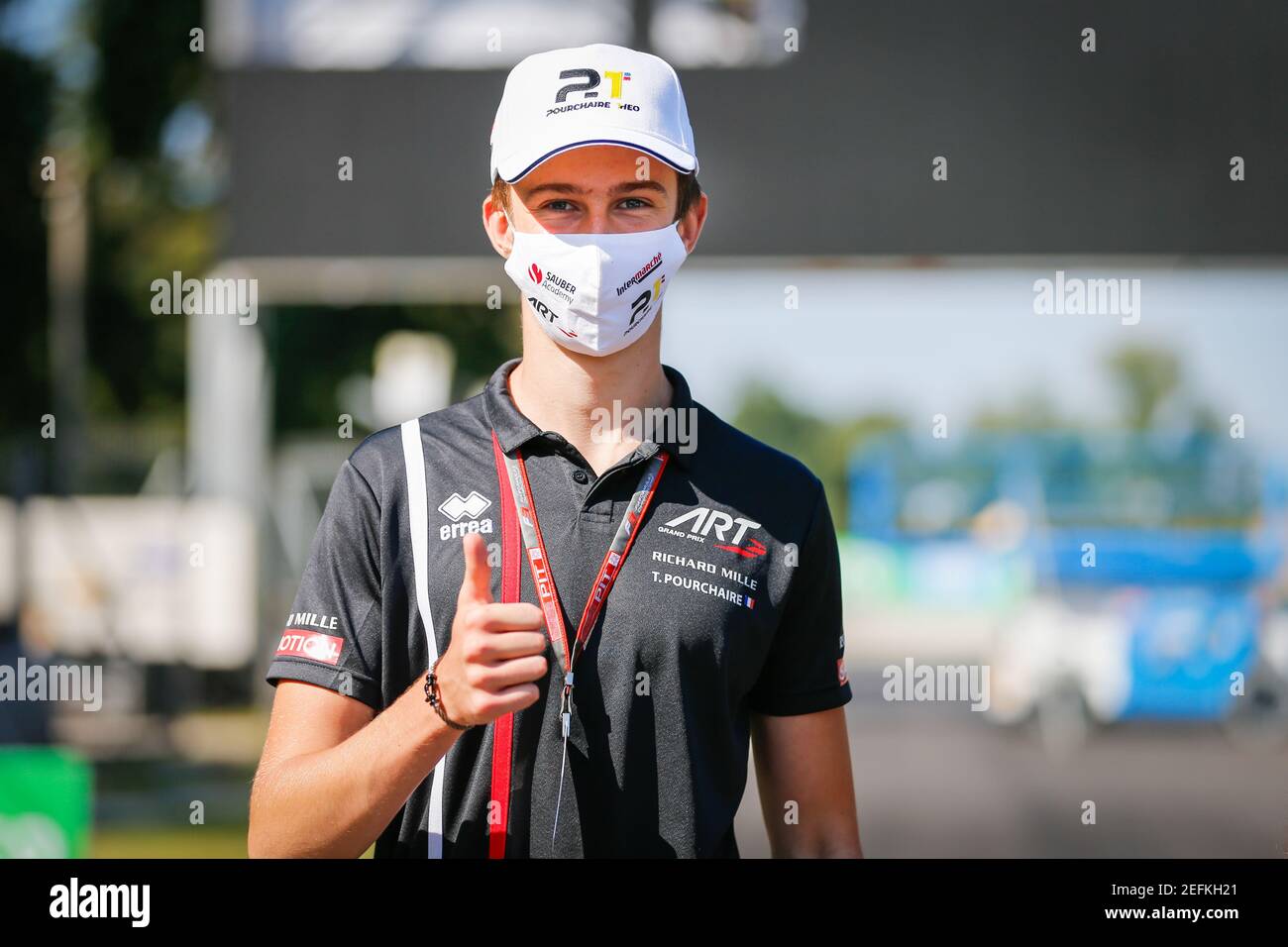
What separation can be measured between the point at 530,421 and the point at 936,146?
519 centimetres

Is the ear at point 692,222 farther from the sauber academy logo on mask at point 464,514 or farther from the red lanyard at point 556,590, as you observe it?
the sauber academy logo on mask at point 464,514

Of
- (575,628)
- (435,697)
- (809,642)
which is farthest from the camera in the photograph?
(809,642)

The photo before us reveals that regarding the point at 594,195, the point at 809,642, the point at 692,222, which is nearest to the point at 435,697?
the point at 809,642

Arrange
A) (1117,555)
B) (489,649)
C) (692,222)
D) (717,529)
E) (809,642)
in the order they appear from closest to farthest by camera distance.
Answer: (489,649) < (717,529) < (809,642) < (692,222) < (1117,555)

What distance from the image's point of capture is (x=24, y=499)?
11.0m

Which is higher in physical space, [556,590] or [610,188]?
[610,188]

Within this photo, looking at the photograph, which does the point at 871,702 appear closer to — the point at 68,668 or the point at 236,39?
the point at 68,668

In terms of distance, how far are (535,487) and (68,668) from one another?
11779mm

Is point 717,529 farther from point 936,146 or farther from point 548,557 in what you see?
point 936,146

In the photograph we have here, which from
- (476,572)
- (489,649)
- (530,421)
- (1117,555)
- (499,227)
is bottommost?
(1117,555)

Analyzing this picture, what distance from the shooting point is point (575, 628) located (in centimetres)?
219

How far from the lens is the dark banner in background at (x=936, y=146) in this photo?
270 inches

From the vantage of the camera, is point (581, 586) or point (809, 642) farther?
point (809, 642)
